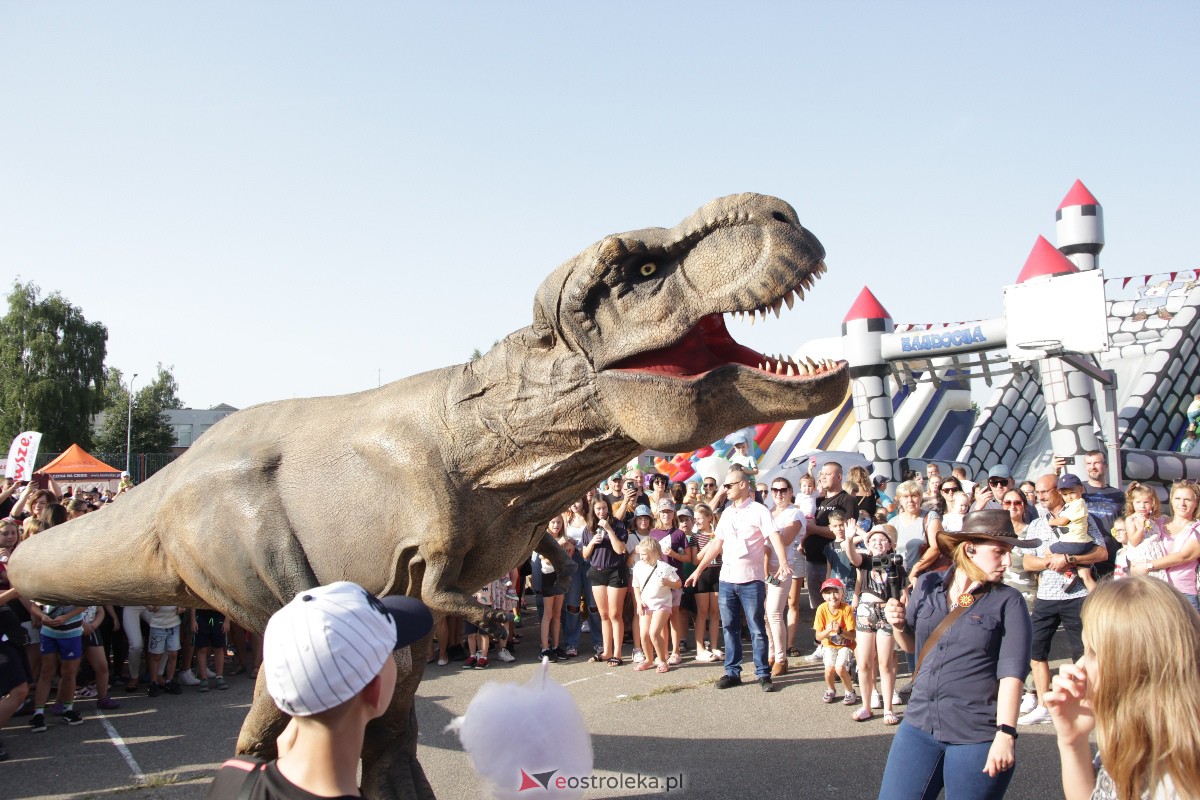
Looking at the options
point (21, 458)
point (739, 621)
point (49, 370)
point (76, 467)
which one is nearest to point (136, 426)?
point (49, 370)

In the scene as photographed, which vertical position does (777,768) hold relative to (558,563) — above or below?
below

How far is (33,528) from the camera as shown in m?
7.50

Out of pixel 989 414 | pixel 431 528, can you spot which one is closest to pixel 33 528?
pixel 431 528

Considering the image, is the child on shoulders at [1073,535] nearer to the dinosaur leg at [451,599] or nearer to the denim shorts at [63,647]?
the dinosaur leg at [451,599]

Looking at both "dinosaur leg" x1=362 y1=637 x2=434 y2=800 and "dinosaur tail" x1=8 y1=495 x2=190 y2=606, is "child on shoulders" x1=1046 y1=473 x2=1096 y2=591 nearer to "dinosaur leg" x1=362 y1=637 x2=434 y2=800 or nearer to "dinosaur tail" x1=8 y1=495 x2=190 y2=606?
"dinosaur leg" x1=362 y1=637 x2=434 y2=800

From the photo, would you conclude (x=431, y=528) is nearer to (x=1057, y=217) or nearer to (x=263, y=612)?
(x=263, y=612)

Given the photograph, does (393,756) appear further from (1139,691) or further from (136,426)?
(136,426)

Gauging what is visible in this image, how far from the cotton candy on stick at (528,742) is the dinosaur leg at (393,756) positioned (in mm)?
380

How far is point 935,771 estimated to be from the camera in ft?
12.4

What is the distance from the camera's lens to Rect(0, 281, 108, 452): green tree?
1626 inches

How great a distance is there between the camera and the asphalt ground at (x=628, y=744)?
567 cm

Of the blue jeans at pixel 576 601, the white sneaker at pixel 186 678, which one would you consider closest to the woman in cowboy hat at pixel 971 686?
the blue jeans at pixel 576 601

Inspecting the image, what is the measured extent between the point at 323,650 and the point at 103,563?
2.33m

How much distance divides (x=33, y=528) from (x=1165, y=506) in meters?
15.0
